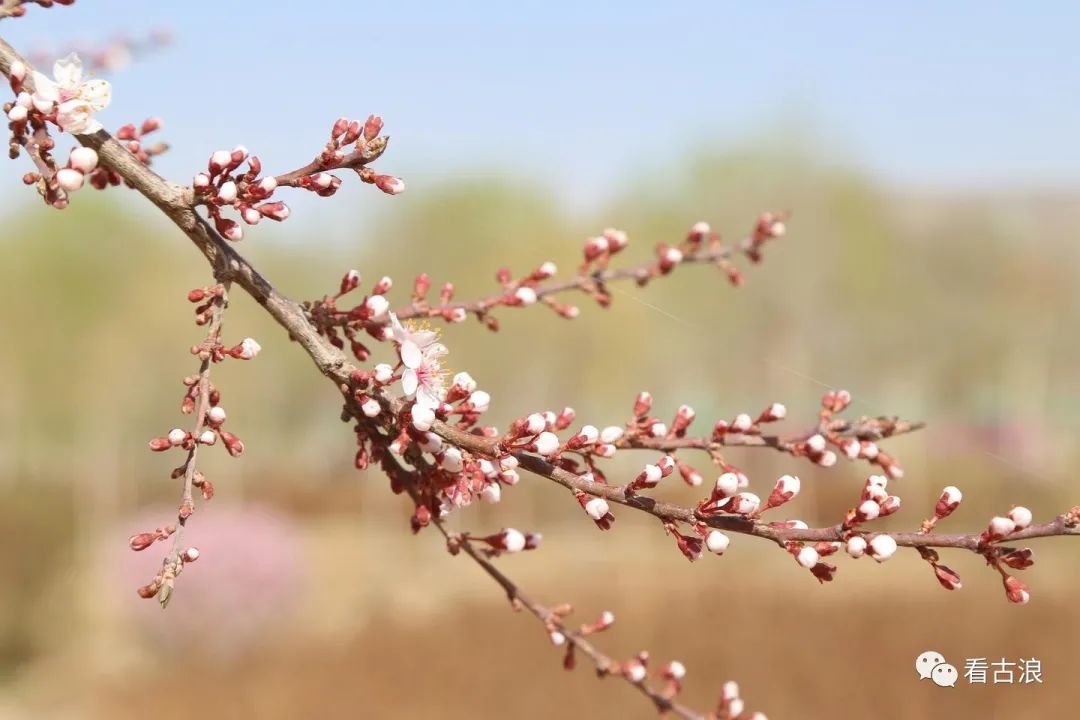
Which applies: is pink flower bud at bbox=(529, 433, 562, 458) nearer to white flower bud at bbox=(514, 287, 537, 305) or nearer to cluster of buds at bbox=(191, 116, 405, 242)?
cluster of buds at bbox=(191, 116, 405, 242)

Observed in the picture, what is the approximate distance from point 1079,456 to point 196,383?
1135 centimetres

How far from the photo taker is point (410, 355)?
1012 millimetres

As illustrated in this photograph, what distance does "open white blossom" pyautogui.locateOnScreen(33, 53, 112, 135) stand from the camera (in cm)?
100

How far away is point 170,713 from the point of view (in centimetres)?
743

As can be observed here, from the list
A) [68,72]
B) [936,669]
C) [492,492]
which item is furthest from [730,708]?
[936,669]

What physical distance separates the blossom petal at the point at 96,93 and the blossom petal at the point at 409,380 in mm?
427

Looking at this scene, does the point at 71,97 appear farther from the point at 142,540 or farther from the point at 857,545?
the point at 857,545

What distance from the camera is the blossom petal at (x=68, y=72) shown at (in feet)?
3.45

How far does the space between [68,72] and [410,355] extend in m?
0.48

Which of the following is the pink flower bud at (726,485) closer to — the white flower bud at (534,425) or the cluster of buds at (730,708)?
the white flower bud at (534,425)

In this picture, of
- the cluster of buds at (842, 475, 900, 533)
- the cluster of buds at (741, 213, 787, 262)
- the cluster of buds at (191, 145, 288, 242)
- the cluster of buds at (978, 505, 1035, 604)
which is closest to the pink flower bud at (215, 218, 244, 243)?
the cluster of buds at (191, 145, 288, 242)

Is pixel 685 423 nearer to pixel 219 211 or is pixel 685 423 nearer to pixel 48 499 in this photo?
pixel 219 211

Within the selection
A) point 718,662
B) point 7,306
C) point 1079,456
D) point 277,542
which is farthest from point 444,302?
point 7,306

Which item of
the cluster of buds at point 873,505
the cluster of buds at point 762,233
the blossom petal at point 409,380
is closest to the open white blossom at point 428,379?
the blossom petal at point 409,380
